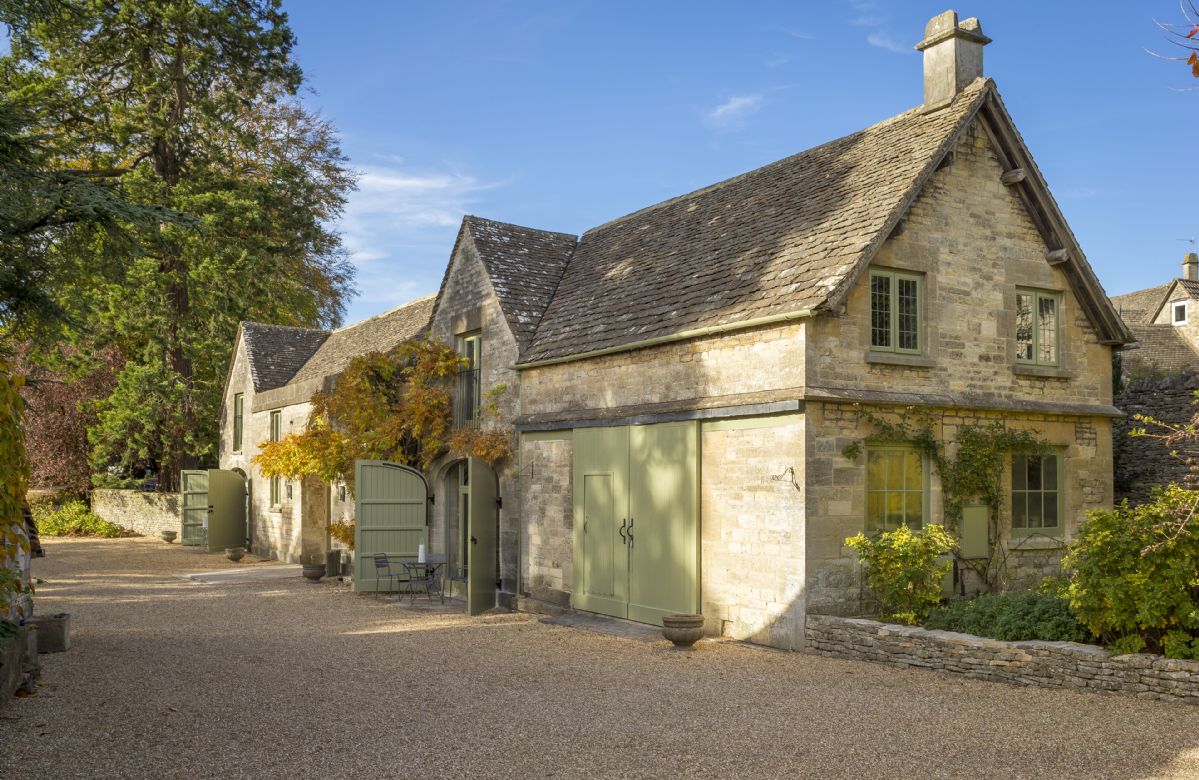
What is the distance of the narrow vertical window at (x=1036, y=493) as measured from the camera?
14328mm

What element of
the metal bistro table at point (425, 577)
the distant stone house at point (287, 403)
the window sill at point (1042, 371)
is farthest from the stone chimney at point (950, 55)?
the metal bistro table at point (425, 577)

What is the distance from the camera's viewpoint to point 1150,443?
61.3 feet

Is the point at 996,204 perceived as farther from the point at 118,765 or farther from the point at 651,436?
the point at 118,765

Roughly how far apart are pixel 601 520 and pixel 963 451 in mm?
5254

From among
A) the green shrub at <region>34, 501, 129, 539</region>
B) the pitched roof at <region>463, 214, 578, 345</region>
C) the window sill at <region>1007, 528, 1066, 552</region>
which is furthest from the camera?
the green shrub at <region>34, 501, 129, 539</region>

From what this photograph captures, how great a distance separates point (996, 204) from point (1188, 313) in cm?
3364

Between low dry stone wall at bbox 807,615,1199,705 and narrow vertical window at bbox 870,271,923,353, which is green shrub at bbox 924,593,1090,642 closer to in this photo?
low dry stone wall at bbox 807,615,1199,705

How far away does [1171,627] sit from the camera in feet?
30.7

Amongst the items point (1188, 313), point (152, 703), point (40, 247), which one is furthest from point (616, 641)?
point (1188, 313)

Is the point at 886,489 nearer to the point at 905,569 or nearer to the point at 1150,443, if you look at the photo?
the point at 905,569

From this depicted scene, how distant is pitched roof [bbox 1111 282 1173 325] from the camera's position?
44.4 m

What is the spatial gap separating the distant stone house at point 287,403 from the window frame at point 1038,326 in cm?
1158

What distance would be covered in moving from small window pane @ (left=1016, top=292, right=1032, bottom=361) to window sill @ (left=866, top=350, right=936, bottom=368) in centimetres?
211

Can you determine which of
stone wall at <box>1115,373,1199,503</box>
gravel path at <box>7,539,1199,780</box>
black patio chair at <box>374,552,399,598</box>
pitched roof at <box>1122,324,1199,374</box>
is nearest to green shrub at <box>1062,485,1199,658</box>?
gravel path at <box>7,539,1199,780</box>
